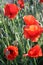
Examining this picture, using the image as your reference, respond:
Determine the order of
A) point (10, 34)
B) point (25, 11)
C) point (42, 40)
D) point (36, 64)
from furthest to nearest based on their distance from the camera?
1. point (25, 11)
2. point (10, 34)
3. point (42, 40)
4. point (36, 64)

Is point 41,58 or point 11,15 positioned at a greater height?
point 11,15

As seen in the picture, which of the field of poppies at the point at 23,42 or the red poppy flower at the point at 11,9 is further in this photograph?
the red poppy flower at the point at 11,9

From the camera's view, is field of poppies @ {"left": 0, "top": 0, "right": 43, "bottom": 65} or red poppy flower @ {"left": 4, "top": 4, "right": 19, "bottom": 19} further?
red poppy flower @ {"left": 4, "top": 4, "right": 19, "bottom": 19}

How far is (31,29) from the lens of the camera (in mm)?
1130

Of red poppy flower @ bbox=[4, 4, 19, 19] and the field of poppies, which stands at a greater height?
red poppy flower @ bbox=[4, 4, 19, 19]

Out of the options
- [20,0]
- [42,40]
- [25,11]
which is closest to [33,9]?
[25,11]

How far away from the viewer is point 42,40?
1.46 metres

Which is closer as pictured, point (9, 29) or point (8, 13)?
point (8, 13)

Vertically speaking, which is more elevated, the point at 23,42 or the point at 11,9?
the point at 11,9

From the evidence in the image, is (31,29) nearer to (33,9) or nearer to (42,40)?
(42,40)

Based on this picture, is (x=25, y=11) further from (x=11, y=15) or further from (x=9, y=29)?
(x=11, y=15)

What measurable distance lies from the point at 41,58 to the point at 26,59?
0.09m

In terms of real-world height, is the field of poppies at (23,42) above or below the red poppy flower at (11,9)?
below

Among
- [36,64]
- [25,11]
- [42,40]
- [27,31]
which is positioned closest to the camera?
[27,31]
